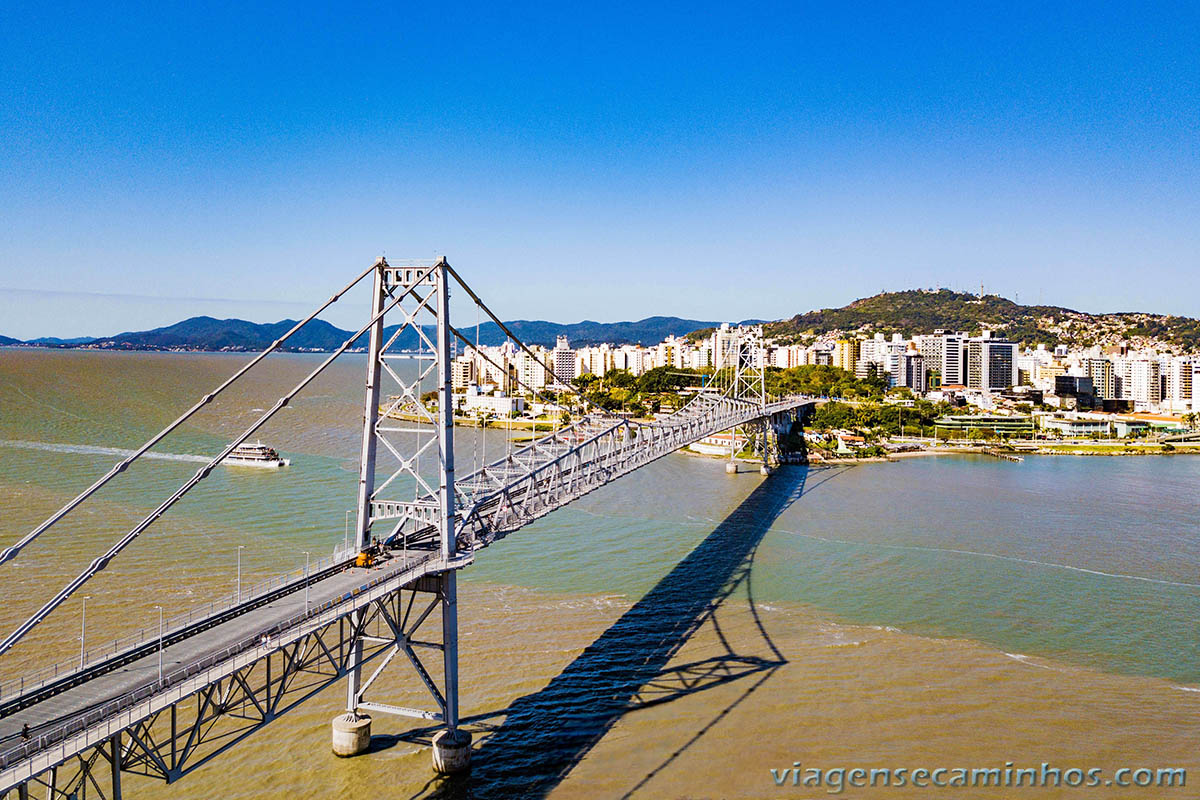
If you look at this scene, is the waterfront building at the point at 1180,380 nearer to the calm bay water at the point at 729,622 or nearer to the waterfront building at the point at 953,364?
the waterfront building at the point at 953,364

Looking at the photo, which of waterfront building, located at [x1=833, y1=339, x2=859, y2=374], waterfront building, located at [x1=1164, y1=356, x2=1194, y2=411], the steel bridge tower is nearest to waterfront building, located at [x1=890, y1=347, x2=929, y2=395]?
waterfront building, located at [x1=833, y1=339, x2=859, y2=374]

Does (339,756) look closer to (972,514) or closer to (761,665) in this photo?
(761,665)

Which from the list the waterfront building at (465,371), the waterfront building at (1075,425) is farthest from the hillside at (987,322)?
the waterfront building at (465,371)

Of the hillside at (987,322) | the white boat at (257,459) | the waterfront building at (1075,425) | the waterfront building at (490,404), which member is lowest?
the waterfront building at (1075,425)

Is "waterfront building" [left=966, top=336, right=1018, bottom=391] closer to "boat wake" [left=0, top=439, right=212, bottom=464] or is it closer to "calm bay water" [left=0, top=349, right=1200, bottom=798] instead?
"calm bay water" [left=0, top=349, right=1200, bottom=798]

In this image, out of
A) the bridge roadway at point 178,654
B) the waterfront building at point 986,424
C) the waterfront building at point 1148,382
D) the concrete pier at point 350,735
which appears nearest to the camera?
the bridge roadway at point 178,654

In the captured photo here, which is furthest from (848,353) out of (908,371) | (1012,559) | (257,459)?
(1012,559)
